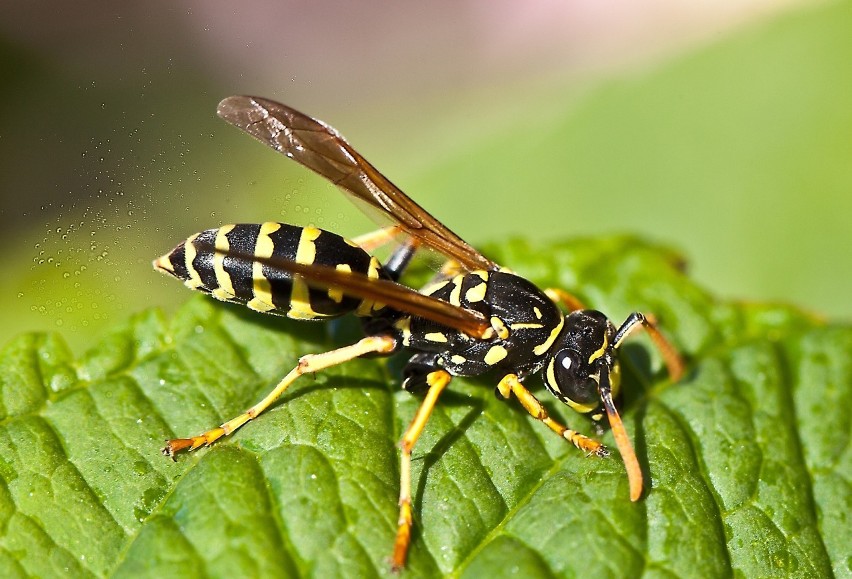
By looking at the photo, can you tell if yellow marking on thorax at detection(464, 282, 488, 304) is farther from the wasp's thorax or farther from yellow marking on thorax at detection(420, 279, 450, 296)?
the wasp's thorax

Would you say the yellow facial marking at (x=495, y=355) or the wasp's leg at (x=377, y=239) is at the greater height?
the wasp's leg at (x=377, y=239)

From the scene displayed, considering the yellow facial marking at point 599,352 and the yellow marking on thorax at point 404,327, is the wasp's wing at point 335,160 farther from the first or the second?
the yellow facial marking at point 599,352

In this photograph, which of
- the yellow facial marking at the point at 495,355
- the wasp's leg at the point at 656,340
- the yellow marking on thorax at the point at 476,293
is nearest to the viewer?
the wasp's leg at the point at 656,340

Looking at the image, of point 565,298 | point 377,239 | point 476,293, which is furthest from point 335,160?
point 565,298

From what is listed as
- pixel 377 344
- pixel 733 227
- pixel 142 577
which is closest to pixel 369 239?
pixel 377 344

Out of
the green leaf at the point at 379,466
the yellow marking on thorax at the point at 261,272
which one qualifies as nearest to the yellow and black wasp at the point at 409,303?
the yellow marking on thorax at the point at 261,272

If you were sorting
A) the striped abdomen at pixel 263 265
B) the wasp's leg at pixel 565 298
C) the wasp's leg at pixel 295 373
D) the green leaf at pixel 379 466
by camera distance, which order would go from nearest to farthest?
the green leaf at pixel 379 466 < the wasp's leg at pixel 295 373 < the striped abdomen at pixel 263 265 < the wasp's leg at pixel 565 298
